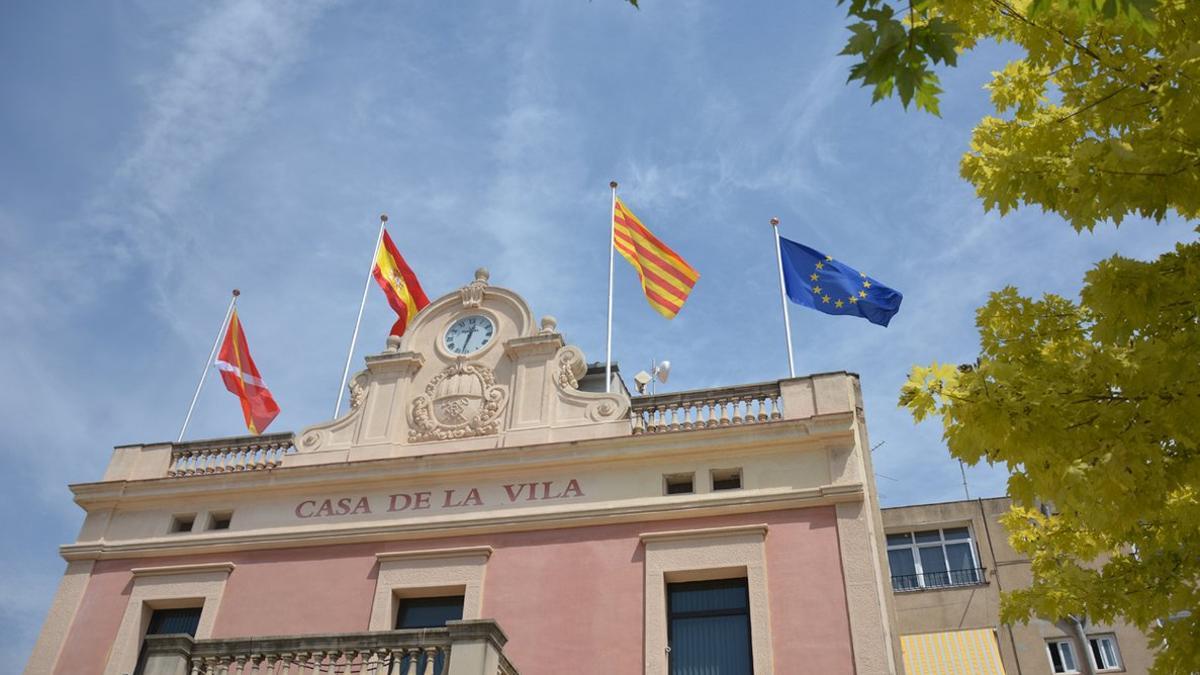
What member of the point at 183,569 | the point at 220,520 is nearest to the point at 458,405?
the point at 220,520

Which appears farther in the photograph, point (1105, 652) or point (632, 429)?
point (1105, 652)

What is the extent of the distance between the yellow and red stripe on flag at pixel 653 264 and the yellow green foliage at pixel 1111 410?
10666mm

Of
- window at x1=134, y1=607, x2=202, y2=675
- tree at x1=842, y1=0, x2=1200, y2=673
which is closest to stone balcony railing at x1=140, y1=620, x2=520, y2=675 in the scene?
window at x1=134, y1=607, x2=202, y2=675

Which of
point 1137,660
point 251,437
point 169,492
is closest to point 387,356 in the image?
point 251,437

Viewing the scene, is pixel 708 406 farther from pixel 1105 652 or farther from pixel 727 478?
pixel 1105 652

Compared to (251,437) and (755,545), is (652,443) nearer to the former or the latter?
(755,545)

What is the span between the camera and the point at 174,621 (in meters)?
17.6

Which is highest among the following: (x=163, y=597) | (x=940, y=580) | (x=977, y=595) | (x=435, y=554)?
(x=940, y=580)

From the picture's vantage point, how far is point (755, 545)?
51.5 feet

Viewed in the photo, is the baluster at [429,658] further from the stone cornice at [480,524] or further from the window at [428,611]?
the stone cornice at [480,524]

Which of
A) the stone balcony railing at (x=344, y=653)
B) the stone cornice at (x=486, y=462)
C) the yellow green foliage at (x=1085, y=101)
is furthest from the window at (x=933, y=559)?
the yellow green foliage at (x=1085, y=101)

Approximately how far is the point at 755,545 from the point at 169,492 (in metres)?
11.1

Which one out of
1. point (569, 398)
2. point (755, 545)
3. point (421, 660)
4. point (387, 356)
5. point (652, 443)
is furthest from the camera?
point (387, 356)

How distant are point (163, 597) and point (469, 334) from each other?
730 centimetres
